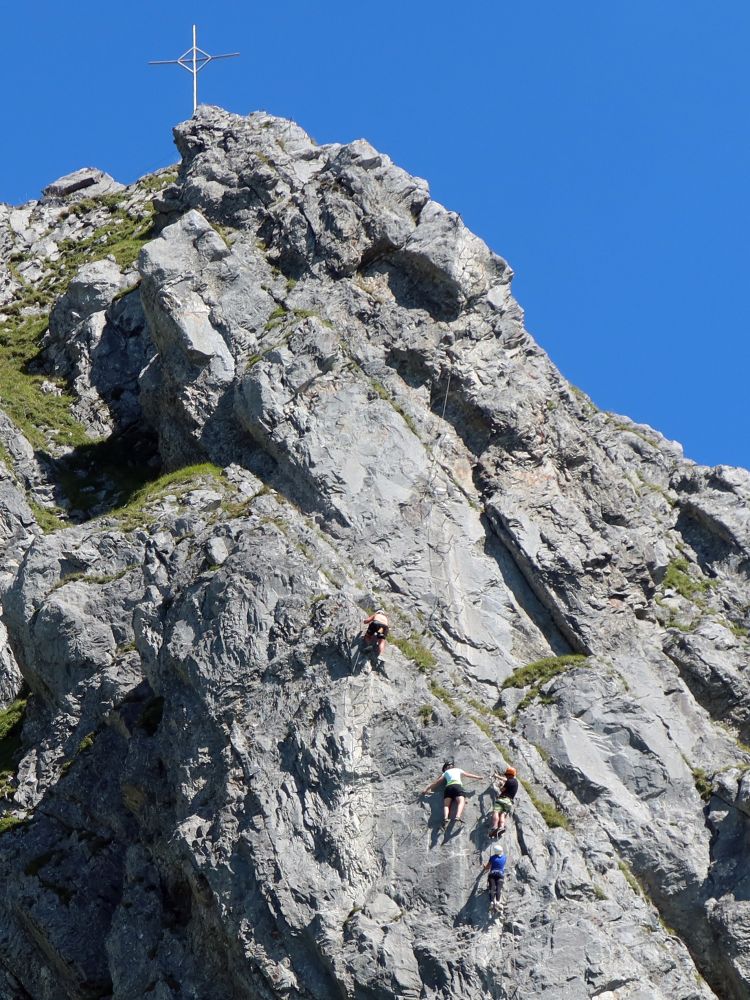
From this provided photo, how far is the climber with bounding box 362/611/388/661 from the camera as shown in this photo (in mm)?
40625

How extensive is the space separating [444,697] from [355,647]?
2.49 m

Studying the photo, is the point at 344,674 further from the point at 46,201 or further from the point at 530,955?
the point at 46,201

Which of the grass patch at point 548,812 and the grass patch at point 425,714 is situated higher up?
the grass patch at point 425,714

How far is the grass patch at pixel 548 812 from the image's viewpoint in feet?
129

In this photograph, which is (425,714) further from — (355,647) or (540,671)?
(540,671)

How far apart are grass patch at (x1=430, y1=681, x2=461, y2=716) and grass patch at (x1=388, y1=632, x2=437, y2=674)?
0.51 m

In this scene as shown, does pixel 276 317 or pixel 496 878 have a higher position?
pixel 276 317

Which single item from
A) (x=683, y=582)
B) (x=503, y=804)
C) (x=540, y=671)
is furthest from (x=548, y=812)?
(x=683, y=582)

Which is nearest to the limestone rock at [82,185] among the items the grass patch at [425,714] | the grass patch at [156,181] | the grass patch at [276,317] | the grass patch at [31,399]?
the grass patch at [156,181]

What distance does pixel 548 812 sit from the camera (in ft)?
131

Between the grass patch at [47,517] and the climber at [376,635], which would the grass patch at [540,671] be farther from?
the grass patch at [47,517]

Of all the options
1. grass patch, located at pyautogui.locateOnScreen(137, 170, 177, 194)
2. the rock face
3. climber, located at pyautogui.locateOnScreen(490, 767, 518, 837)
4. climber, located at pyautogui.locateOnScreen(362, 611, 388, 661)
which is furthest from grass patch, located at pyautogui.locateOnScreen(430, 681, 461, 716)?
grass patch, located at pyautogui.locateOnScreen(137, 170, 177, 194)

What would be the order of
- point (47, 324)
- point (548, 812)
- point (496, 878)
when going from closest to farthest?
point (496, 878), point (548, 812), point (47, 324)

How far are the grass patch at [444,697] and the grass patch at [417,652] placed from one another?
506 millimetres
